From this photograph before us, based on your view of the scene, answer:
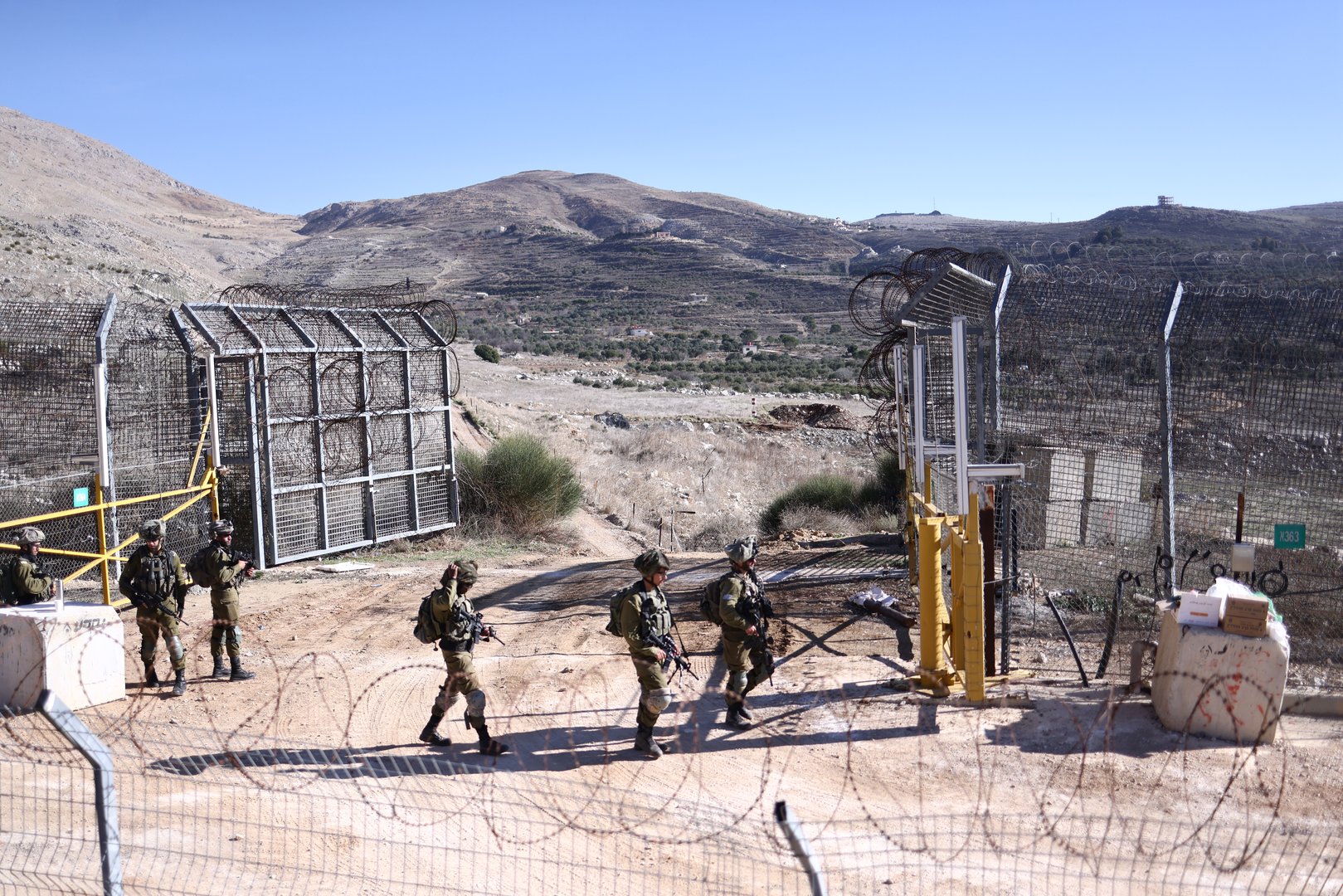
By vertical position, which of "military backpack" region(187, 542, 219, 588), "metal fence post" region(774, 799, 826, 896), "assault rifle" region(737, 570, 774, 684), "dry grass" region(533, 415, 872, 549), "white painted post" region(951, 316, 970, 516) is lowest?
"dry grass" region(533, 415, 872, 549)

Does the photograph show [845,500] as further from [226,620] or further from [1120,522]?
[226,620]

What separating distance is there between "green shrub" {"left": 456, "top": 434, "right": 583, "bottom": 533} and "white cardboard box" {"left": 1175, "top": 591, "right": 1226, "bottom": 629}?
10768 mm

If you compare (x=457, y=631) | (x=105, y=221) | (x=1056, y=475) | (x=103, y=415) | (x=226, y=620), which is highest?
(x=105, y=221)

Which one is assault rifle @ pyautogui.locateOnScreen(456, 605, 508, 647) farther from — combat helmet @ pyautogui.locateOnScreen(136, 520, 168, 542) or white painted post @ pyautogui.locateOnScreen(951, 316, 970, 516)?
white painted post @ pyautogui.locateOnScreen(951, 316, 970, 516)

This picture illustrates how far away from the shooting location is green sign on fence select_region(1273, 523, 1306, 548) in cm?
678

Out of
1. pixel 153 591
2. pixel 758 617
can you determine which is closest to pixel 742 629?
pixel 758 617

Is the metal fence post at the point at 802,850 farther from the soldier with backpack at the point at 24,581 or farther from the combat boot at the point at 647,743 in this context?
the soldier with backpack at the point at 24,581

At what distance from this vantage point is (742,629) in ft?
21.3

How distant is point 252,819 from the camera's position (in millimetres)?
5070

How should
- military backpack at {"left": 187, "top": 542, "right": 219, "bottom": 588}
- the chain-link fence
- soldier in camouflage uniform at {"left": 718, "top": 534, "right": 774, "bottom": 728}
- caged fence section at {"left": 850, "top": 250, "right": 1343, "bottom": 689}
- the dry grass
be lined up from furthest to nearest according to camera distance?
the dry grass
military backpack at {"left": 187, "top": 542, "right": 219, "bottom": 588}
caged fence section at {"left": 850, "top": 250, "right": 1343, "bottom": 689}
soldier in camouflage uniform at {"left": 718, "top": 534, "right": 774, "bottom": 728}
the chain-link fence

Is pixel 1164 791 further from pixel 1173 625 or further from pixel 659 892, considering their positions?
pixel 659 892

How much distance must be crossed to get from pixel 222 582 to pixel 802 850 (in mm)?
6327

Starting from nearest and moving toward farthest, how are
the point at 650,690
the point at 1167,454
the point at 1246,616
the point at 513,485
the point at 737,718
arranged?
the point at 1246,616 < the point at 650,690 < the point at 737,718 < the point at 1167,454 < the point at 513,485

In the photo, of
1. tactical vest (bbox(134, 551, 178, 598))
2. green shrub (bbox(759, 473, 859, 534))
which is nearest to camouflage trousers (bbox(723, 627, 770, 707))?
tactical vest (bbox(134, 551, 178, 598))
